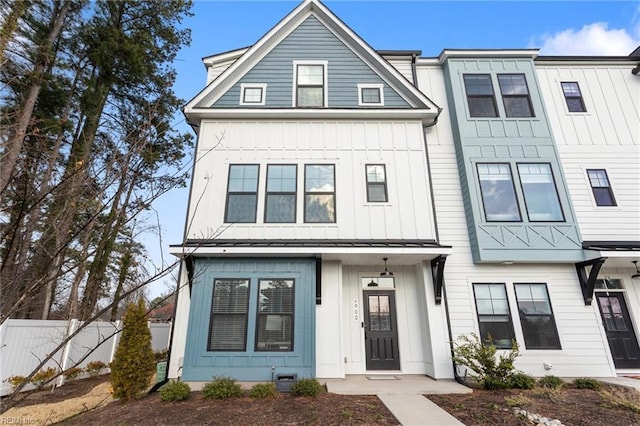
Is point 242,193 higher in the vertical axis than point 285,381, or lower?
higher

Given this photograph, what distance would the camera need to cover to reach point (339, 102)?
30.1 feet

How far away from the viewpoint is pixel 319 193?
8219mm

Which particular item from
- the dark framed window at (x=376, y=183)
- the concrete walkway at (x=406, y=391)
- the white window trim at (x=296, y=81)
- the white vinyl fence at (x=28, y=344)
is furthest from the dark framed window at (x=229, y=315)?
the white window trim at (x=296, y=81)

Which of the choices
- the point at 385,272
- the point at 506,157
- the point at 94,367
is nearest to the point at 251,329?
the point at 385,272

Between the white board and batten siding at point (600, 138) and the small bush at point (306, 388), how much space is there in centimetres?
835

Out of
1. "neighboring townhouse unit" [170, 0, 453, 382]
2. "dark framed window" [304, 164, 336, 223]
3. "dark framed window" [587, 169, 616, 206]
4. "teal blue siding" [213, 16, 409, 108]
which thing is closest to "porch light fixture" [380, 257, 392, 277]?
"neighboring townhouse unit" [170, 0, 453, 382]

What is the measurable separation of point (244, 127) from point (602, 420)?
9842 millimetres

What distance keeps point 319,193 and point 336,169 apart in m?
0.88

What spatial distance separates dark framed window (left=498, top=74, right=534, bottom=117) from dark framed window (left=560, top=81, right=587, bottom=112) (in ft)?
4.94

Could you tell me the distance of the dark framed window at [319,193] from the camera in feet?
26.2

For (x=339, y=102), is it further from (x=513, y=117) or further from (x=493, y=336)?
(x=493, y=336)

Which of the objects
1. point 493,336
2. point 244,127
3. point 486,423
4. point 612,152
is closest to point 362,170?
point 244,127

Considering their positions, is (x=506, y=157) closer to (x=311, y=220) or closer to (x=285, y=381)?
(x=311, y=220)

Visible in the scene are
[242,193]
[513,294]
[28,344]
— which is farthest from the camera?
[242,193]
